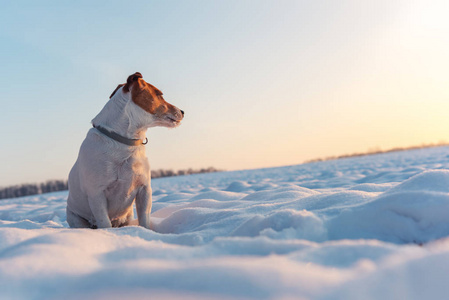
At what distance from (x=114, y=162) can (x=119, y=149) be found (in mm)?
120

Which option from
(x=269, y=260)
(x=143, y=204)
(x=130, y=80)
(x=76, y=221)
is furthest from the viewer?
(x=76, y=221)

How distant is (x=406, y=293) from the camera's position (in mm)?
1074

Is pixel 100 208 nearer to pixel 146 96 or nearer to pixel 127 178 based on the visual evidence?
pixel 127 178

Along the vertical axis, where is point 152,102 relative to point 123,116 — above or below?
above

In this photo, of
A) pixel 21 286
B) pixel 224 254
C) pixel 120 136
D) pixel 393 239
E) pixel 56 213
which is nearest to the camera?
pixel 21 286

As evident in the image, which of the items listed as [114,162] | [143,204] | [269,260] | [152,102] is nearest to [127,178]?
[114,162]

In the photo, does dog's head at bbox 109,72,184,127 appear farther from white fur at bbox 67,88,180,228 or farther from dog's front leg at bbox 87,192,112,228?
dog's front leg at bbox 87,192,112,228

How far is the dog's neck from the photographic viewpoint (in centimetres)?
269

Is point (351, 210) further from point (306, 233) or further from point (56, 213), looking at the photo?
point (56, 213)

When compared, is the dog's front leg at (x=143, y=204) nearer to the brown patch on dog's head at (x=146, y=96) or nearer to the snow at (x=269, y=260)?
the brown patch on dog's head at (x=146, y=96)

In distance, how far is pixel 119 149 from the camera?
106 inches

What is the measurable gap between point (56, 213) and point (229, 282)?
4595 mm

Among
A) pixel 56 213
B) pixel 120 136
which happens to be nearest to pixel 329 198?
pixel 120 136

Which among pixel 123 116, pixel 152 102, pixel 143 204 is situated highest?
pixel 152 102
